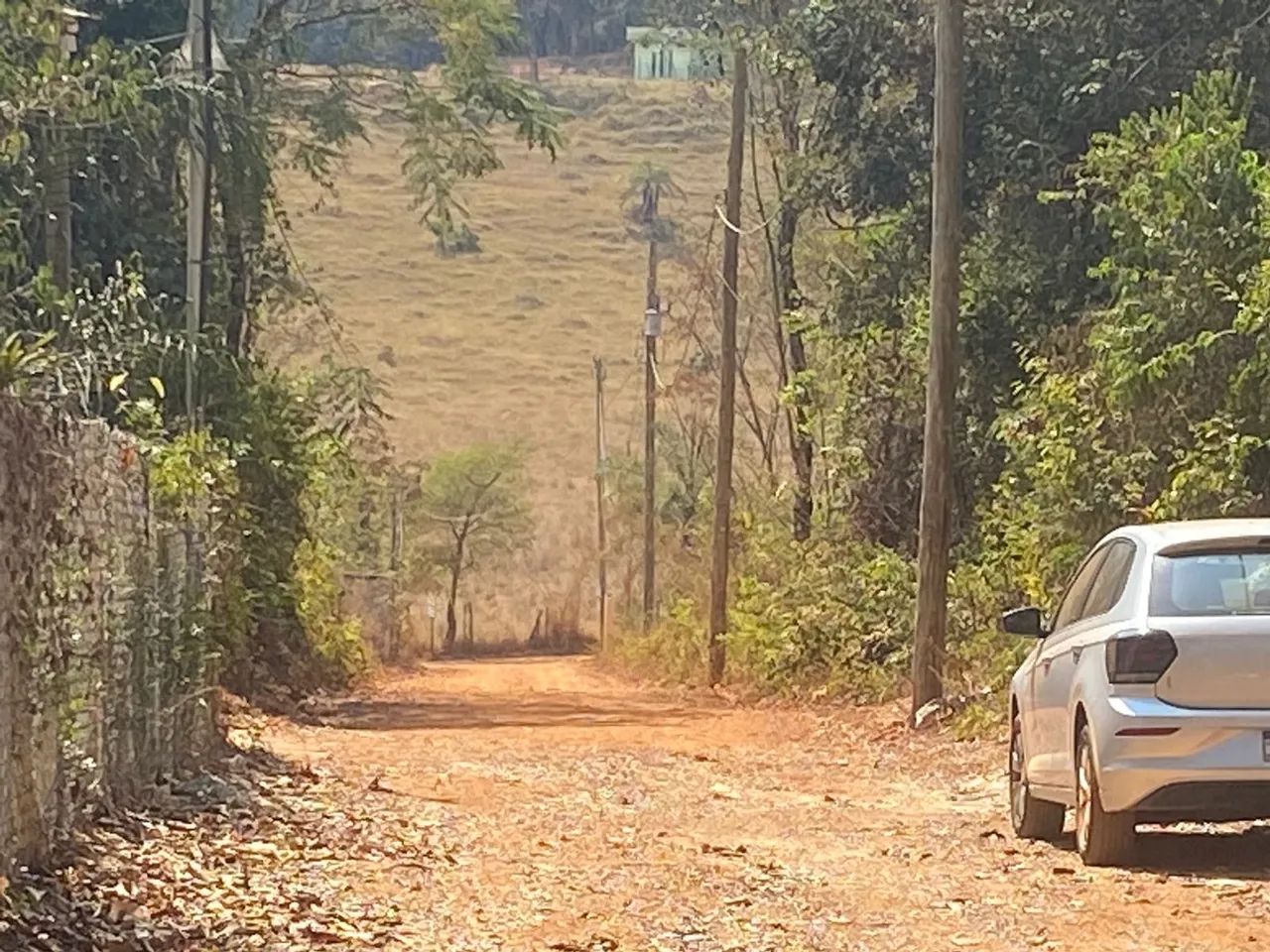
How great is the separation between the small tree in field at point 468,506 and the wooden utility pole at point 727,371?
44.7 metres

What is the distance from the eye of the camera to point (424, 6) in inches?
1126

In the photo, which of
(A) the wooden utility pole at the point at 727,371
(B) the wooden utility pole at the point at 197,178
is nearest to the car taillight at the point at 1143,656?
(B) the wooden utility pole at the point at 197,178

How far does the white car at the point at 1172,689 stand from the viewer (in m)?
10.2

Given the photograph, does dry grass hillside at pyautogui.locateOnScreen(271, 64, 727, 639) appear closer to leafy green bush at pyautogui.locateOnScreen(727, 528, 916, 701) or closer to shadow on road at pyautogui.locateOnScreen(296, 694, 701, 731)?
leafy green bush at pyautogui.locateOnScreen(727, 528, 916, 701)

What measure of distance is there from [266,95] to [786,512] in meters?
10.7

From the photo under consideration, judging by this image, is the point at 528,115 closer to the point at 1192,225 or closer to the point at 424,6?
the point at 424,6

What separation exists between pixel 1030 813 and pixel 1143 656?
2344 mm

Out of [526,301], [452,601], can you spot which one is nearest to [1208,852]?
[452,601]

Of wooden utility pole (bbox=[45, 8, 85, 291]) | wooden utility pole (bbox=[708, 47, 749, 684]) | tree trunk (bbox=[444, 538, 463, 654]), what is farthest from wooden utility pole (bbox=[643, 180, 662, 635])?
tree trunk (bbox=[444, 538, 463, 654])

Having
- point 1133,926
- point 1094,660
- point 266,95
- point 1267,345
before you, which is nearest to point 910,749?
point 1267,345

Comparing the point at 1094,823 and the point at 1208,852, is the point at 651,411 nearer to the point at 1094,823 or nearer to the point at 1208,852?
the point at 1208,852

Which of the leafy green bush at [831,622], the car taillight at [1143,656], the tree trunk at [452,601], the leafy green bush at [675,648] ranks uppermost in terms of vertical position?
the car taillight at [1143,656]

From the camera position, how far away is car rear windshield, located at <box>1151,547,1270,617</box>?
34.2ft

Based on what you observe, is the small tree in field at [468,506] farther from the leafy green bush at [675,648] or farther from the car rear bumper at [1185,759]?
the car rear bumper at [1185,759]
